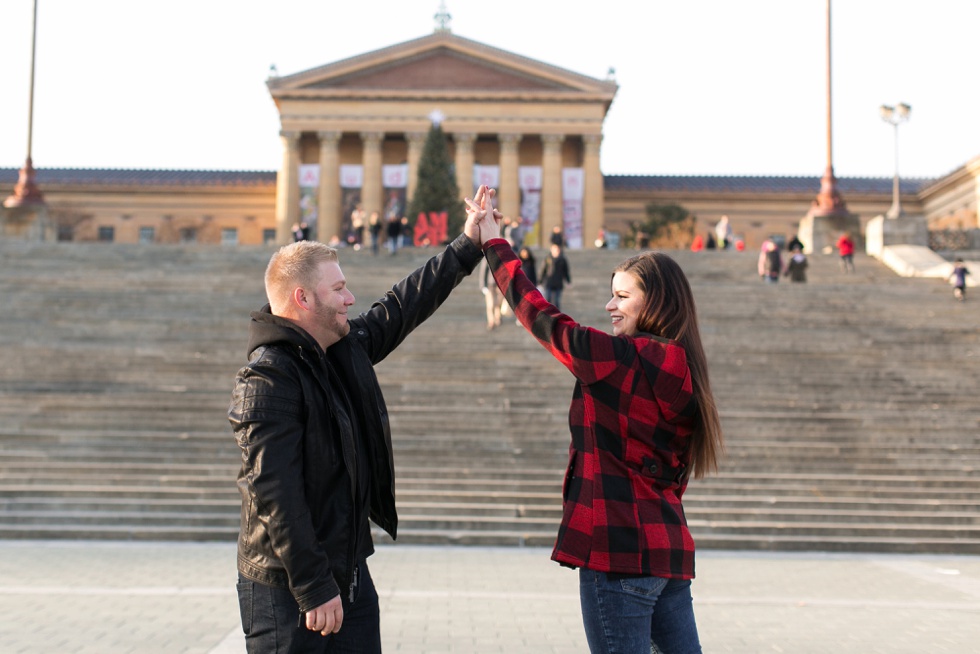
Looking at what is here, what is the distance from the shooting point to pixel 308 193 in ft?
198

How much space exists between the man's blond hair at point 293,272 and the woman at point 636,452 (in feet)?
2.20

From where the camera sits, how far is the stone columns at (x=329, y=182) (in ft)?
199

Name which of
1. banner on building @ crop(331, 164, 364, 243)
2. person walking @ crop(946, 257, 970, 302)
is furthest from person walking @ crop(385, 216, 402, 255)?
banner on building @ crop(331, 164, 364, 243)

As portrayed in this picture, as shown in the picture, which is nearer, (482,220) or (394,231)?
(482,220)

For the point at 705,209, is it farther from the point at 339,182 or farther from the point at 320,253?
the point at 320,253

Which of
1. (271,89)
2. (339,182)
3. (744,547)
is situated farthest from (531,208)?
(744,547)

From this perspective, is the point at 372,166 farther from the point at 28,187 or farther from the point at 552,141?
the point at 28,187

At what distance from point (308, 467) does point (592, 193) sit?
5891 centimetres

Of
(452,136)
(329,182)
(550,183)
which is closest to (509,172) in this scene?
(550,183)

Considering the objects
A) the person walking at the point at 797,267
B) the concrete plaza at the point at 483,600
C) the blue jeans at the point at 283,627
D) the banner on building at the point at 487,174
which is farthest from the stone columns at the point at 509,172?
the blue jeans at the point at 283,627

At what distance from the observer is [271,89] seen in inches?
2403

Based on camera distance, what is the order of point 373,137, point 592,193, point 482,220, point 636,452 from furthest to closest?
point 373,137
point 592,193
point 482,220
point 636,452

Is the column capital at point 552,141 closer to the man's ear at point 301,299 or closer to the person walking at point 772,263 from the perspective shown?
the person walking at point 772,263

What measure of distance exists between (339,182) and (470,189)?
7.54m
